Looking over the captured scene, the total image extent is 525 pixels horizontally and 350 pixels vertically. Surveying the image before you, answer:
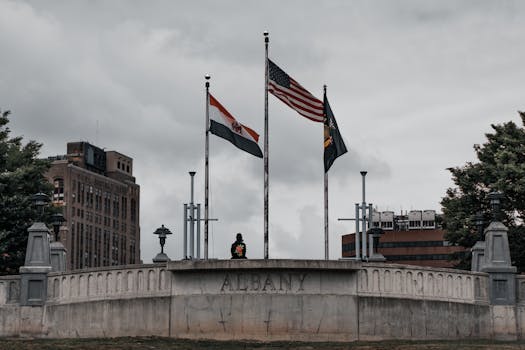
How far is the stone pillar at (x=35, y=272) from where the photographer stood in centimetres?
4691

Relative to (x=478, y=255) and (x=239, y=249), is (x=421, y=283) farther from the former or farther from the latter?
(x=478, y=255)

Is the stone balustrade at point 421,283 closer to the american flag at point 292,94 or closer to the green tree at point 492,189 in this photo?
the american flag at point 292,94

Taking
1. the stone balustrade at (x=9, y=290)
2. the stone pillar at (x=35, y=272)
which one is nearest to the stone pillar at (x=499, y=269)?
the stone pillar at (x=35, y=272)

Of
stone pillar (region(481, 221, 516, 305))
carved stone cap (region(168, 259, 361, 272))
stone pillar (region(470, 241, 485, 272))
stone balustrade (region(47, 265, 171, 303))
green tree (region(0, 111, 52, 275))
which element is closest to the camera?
carved stone cap (region(168, 259, 361, 272))

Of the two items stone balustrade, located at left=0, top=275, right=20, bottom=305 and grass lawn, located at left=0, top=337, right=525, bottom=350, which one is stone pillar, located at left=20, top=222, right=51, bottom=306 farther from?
grass lawn, located at left=0, top=337, right=525, bottom=350

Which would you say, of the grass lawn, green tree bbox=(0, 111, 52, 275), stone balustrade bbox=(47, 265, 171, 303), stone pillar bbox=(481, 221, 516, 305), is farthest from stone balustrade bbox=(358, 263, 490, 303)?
green tree bbox=(0, 111, 52, 275)

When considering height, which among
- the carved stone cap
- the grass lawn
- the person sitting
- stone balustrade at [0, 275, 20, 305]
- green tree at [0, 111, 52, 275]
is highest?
green tree at [0, 111, 52, 275]

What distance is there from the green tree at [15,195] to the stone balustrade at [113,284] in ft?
54.0

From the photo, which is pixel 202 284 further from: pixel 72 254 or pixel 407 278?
pixel 72 254

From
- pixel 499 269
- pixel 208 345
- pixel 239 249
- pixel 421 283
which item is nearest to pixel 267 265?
pixel 239 249

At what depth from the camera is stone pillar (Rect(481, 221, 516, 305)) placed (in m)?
46.4

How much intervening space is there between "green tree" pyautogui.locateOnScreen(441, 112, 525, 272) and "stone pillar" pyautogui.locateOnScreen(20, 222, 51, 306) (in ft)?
84.7

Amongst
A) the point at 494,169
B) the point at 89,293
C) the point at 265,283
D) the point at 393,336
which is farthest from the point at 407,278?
the point at 494,169

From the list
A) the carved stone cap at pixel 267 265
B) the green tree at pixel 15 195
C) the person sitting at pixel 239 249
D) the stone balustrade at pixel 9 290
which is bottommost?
the stone balustrade at pixel 9 290
